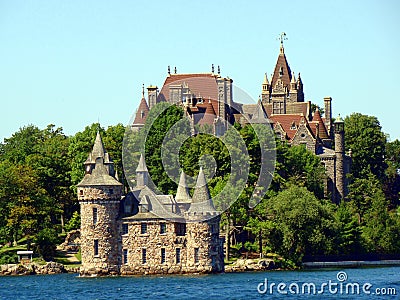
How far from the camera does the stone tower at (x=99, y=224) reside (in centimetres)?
8300

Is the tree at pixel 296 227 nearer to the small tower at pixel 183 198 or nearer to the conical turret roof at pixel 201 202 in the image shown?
the small tower at pixel 183 198

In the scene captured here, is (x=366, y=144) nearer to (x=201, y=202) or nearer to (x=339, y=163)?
(x=339, y=163)

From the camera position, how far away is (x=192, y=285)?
74.4 meters

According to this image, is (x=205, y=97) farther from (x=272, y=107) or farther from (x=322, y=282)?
(x=322, y=282)

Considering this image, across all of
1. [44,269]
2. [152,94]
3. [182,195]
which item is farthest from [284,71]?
[44,269]

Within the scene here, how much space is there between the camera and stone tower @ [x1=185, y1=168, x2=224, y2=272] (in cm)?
8231

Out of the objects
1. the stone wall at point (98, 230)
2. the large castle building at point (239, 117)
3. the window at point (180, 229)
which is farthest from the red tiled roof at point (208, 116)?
the stone wall at point (98, 230)

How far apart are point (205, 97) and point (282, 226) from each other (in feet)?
82.2

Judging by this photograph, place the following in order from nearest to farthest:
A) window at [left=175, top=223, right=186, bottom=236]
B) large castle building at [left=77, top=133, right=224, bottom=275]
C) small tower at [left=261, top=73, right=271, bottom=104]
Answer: large castle building at [left=77, top=133, right=224, bottom=275] < window at [left=175, top=223, right=186, bottom=236] < small tower at [left=261, top=73, right=271, bottom=104]

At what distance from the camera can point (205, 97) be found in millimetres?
114438

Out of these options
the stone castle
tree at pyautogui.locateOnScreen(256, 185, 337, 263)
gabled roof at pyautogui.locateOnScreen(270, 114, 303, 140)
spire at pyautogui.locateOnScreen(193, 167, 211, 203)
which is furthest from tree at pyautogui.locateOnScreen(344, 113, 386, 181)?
spire at pyautogui.locateOnScreen(193, 167, 211, 203)

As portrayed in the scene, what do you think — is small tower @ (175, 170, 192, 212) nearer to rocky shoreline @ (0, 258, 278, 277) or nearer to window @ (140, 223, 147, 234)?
window @ (140, 223, 147, 234)

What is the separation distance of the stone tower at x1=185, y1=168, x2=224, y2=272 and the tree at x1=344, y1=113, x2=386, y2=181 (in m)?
50.3

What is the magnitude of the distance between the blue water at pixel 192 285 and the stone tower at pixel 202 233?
1332 mm
